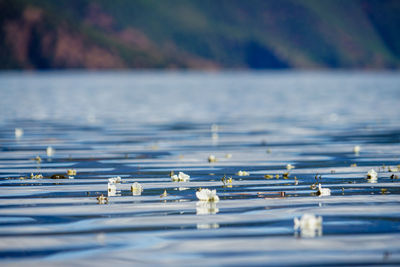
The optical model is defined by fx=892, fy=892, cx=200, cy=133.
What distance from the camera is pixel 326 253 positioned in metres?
8.22

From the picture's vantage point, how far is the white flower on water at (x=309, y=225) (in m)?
9.30

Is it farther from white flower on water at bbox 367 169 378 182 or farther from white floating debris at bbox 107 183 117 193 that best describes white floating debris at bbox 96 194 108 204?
white flower on water at bbox 367 169 378 182

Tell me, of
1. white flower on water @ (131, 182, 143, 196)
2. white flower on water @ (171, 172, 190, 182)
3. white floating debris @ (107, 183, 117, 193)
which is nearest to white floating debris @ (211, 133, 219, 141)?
white flower on water @ (171, 172, 190, 182)

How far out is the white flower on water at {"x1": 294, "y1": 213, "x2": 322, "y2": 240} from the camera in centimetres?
930

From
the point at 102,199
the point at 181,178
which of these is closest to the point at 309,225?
the point at 102,199

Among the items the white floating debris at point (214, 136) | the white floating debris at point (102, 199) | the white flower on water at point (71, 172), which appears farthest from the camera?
the white floating debris at point (214, 136)

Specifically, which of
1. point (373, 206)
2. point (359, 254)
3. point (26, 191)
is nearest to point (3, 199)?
point (26, 191)

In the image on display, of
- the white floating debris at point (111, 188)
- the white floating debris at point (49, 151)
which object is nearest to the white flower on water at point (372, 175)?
the white floating debris at point (111, 188)

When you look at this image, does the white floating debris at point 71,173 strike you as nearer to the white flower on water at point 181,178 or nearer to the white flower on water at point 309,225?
the white flower on water at point 181,178

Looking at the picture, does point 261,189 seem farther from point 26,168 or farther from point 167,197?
point 26,168

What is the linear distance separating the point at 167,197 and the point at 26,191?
2191 millimetres

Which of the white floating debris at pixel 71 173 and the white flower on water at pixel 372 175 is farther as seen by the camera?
the white floating debris at pixel 71 173

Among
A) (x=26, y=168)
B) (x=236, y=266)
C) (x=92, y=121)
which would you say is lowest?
(x=236, y=266)

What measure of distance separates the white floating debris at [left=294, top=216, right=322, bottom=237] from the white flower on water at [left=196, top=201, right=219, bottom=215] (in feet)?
4.82
